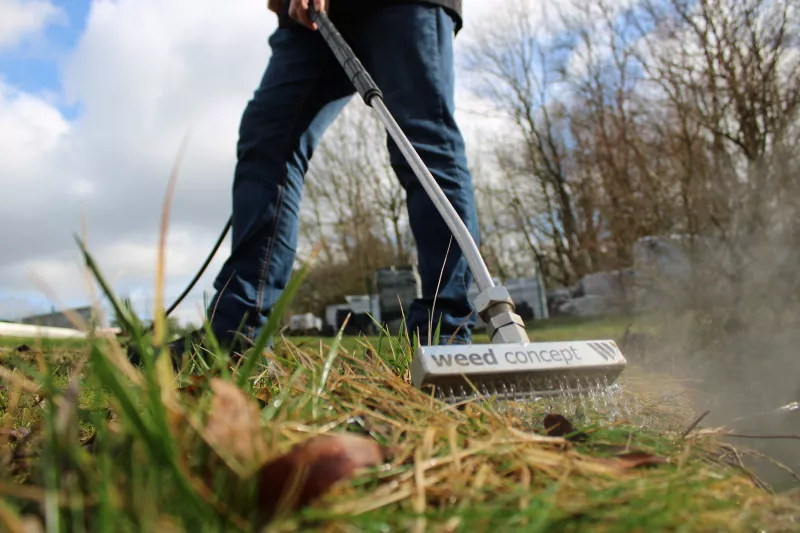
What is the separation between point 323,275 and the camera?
68.3 feet

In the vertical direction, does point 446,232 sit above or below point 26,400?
above

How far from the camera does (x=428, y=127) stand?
2.03 meters

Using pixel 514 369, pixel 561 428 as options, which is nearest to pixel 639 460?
pixel 561 428

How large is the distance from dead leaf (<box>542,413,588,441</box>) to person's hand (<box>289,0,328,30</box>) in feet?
5.72

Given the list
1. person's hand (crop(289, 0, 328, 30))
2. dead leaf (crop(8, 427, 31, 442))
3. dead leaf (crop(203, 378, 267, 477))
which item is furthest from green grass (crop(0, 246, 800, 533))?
person's hand (crop(289, 0, 328, 30))

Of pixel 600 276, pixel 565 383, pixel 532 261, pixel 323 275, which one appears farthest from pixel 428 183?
pixel 532 261

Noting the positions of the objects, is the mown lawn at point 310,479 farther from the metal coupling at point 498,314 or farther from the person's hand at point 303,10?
the person's hand at point 303,10

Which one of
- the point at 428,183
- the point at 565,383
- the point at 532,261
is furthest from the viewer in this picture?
the point at 532,261

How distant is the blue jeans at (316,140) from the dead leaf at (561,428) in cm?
81

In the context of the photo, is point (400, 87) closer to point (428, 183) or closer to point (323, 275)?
point (428, 183)

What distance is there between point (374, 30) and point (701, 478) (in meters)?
1.94

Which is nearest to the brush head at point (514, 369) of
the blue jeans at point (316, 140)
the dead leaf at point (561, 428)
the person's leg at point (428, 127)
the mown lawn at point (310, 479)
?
the dead leaf at point (561, 428)

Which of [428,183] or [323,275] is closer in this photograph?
[428,183]

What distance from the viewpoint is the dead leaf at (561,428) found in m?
0.85
